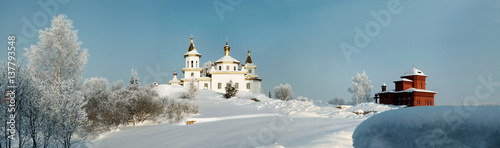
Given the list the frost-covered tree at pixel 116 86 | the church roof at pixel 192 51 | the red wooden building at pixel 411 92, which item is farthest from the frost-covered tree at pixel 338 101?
the frost-covered tree at pixel 116 86

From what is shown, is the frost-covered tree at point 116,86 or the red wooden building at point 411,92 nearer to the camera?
the frost-covered tree at point 116,86

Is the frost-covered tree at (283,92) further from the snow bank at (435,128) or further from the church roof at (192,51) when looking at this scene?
the snow bank at (435,128)

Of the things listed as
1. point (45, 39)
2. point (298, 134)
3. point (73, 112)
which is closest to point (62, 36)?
point (45, 39)

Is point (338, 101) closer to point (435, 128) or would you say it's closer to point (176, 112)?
point (176, 112)

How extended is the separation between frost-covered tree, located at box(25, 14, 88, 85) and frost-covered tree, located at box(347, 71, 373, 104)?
124 feet

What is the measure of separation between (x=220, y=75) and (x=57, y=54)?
35.2 metres

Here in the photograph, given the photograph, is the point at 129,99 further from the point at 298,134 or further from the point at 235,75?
the point at 235,75

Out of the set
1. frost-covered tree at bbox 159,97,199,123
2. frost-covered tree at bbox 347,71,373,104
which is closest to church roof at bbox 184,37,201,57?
frost-covered tree at bbox 347,71,373,104

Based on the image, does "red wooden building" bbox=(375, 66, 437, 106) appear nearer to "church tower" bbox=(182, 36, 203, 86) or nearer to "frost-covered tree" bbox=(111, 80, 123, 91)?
"frost-covered tree" bbox=(111, 80, 123, 91)

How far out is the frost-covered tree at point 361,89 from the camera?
147 feet

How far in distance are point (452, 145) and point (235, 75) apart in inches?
2011

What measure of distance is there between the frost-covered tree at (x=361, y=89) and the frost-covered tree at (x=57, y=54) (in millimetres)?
37810

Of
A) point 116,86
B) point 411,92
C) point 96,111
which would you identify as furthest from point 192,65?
point 96,111

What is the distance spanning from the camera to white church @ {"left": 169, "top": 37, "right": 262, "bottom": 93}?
2072 inches
